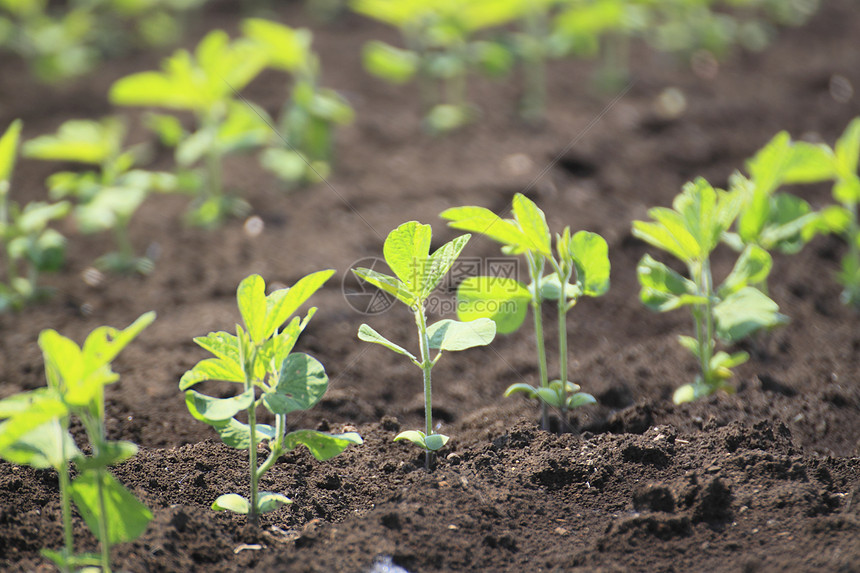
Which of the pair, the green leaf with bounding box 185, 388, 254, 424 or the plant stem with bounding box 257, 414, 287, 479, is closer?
the green leaf with bounding box 185, 388, 254, 424

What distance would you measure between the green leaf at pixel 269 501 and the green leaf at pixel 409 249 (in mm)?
582

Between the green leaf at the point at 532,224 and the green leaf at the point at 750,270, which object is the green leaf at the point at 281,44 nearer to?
the green leaf at the point at 532,224

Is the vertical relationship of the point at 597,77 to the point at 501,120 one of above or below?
above

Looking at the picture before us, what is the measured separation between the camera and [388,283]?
173 centimetres

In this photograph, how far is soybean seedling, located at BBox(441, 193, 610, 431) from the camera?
1.82m

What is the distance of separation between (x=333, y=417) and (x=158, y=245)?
5.73 feet

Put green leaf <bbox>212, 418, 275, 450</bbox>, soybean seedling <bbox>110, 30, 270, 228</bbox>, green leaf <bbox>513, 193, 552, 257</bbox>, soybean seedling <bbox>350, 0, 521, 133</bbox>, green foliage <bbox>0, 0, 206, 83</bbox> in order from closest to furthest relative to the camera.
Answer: green leaf <bbox>212, 418, 275, 450</bbox> → green leaf <bbox>513, 193, 552, 257</bbox> → soybean seedling <bbox>110, 30, 270, 228</bbox> → soybean seedling <bbox>350, 0, 521, 133</bbox> → green foliage <bbox>0, 0, 206, 83</bbox>

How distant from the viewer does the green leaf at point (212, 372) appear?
1.57 metres

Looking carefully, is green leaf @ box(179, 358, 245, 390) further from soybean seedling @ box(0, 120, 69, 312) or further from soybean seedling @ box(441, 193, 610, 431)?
soybean seedling @ box(0, 120, 69, 312)

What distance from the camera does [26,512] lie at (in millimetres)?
1725

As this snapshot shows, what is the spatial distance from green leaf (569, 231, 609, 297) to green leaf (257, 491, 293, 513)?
89 cm

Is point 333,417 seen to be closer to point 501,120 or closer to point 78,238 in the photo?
point 78,238

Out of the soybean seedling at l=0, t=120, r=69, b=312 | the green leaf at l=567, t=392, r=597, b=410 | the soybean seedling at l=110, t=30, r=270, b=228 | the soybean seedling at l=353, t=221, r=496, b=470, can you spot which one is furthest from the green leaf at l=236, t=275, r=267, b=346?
the soybean seedling at l=110, t=30, r=270, b=228

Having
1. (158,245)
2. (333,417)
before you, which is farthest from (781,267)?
(158,245)
